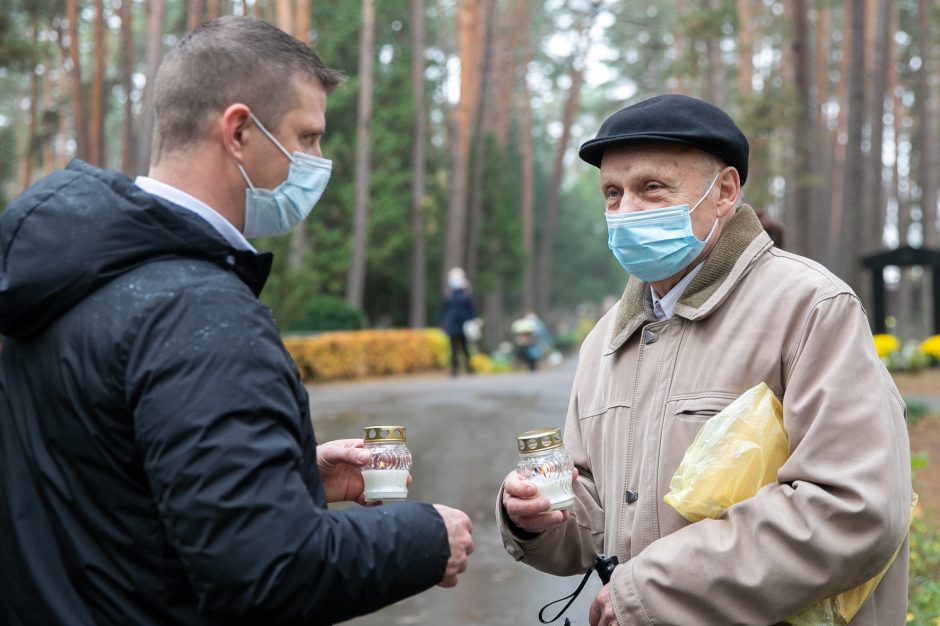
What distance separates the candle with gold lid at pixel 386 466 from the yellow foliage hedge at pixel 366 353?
16.4m

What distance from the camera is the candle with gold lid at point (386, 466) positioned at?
247 cm

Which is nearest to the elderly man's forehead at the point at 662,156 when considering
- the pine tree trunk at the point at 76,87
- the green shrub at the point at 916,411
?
the green shrub at the point at 916,411

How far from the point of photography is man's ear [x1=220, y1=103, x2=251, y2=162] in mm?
2117

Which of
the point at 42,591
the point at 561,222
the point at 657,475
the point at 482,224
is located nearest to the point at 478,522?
the point at 657,475

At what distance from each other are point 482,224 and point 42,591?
118ft

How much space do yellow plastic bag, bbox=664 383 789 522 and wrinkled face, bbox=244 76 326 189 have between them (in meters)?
1.12

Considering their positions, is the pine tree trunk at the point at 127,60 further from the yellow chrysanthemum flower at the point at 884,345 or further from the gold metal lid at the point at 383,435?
the gold metal lid at the point at 383,435

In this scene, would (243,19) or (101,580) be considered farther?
(243,19)

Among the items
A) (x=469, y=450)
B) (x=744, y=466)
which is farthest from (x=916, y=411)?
(x=744, y=466)

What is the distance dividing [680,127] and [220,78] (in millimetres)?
1167

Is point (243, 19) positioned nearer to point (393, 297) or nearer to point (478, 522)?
point (478, 522)

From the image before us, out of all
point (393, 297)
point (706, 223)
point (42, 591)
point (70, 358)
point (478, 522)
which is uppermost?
point (706, 223)

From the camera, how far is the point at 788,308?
2.50 m

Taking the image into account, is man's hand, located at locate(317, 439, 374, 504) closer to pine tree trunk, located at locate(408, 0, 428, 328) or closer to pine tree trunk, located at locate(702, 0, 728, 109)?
pine tree trunk, located at locate(702, 0, 728, 109)
